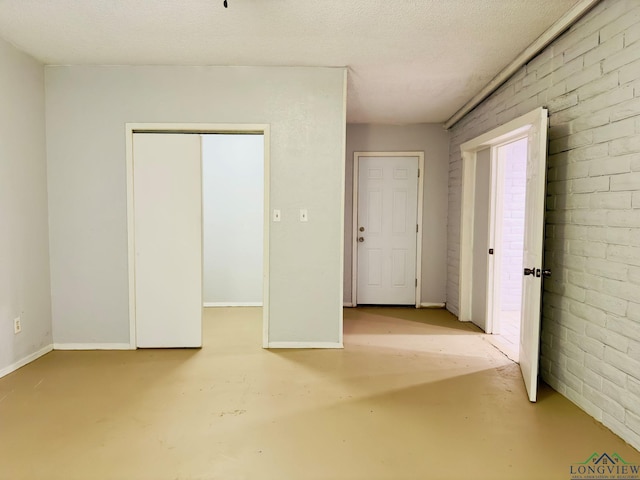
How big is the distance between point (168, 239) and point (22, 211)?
3.46 feet

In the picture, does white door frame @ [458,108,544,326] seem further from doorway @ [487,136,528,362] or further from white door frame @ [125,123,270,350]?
white door frame @ [125,123,270,350]

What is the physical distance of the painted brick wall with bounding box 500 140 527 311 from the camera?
513cm

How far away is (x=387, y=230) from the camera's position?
517 centimetres

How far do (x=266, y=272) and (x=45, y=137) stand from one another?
2.12 meters

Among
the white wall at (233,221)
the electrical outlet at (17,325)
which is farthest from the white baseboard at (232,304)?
the electrical outlet at (17,325)

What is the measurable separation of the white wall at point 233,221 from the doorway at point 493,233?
2.45 meters

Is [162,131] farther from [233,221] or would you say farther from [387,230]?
[387,230]

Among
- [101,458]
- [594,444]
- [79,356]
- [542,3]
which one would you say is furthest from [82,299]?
[542,3]

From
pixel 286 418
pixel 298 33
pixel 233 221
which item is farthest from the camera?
pixel 233 221

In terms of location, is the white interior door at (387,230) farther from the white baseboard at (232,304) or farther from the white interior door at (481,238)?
the white baseboard at (232,304)

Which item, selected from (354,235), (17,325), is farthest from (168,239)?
(354,235)

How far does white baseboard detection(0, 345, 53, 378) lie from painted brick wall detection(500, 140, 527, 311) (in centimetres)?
495

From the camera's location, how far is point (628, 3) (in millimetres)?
2008

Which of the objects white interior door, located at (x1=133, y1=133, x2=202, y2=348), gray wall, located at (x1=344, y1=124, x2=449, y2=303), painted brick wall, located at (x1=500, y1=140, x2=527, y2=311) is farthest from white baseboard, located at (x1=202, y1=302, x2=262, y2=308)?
painted brick wall, located at (x1=500, y1=140, x2=527, y2=311)
